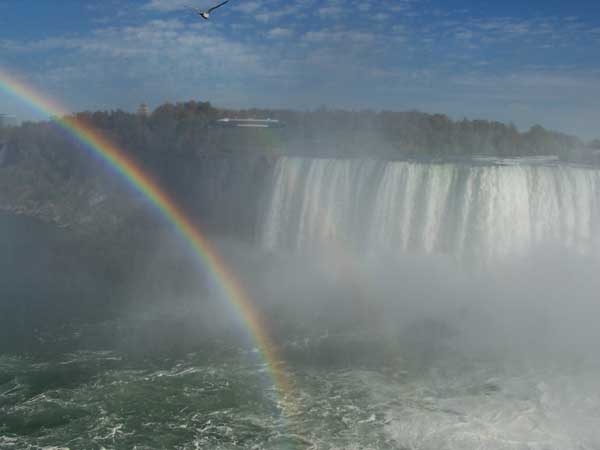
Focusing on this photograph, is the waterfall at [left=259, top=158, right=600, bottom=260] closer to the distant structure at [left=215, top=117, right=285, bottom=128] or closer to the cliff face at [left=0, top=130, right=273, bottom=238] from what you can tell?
the cliff face at [left=0, top=130, right=273, bottom=238]

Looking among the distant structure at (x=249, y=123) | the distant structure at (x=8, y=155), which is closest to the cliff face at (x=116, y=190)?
the distant structure at (x=8, y=155)

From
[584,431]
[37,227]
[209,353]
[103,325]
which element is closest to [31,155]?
[37,227]

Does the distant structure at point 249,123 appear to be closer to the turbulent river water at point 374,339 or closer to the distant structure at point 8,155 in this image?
the turbulent river water at point 374,339

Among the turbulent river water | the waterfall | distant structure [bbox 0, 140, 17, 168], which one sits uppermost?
distant structure [bbox 0, 140, 17, 168]

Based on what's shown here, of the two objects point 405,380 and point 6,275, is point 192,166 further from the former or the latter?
point 405,380

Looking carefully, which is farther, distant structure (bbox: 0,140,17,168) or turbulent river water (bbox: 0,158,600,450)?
distant structure (bbox: 0,140,17,168)

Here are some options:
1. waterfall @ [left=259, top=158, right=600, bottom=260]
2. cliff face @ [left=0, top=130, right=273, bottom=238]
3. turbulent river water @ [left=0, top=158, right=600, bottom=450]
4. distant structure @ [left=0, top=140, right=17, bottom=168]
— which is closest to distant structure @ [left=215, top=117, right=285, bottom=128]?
cliff face @ [left=0, top=130, right=273, bottom=238]
